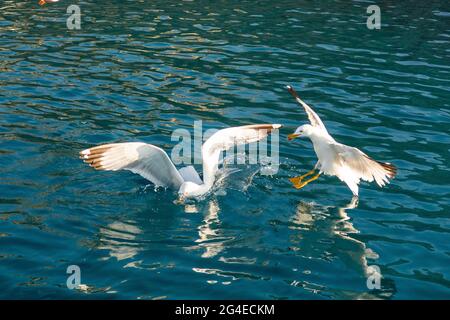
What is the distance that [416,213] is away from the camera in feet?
32.8

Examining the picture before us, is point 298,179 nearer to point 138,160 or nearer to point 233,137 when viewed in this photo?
point 233,137

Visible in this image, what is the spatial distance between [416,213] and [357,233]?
3.62 ft

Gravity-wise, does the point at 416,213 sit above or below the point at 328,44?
below

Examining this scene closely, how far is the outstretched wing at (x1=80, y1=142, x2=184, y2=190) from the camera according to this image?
9711mm

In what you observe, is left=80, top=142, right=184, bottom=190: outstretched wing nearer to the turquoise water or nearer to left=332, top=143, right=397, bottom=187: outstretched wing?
the turquoise water

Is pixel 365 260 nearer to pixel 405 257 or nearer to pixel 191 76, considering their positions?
pixel 405 257

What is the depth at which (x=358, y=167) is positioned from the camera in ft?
33.3

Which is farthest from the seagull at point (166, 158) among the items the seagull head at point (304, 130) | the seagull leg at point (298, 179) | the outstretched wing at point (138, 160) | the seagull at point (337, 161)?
the seagull leg at point (298, 179)

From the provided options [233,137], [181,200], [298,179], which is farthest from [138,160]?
[298,179]

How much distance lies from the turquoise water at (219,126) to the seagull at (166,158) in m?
0.23

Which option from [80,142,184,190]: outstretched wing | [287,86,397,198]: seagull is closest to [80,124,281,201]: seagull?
[80,142,184,190]: outstretched wing

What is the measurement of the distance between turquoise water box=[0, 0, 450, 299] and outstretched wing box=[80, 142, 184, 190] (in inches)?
9.0

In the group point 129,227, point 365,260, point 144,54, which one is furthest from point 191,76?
point 365,260

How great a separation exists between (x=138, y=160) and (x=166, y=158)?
49 cm
